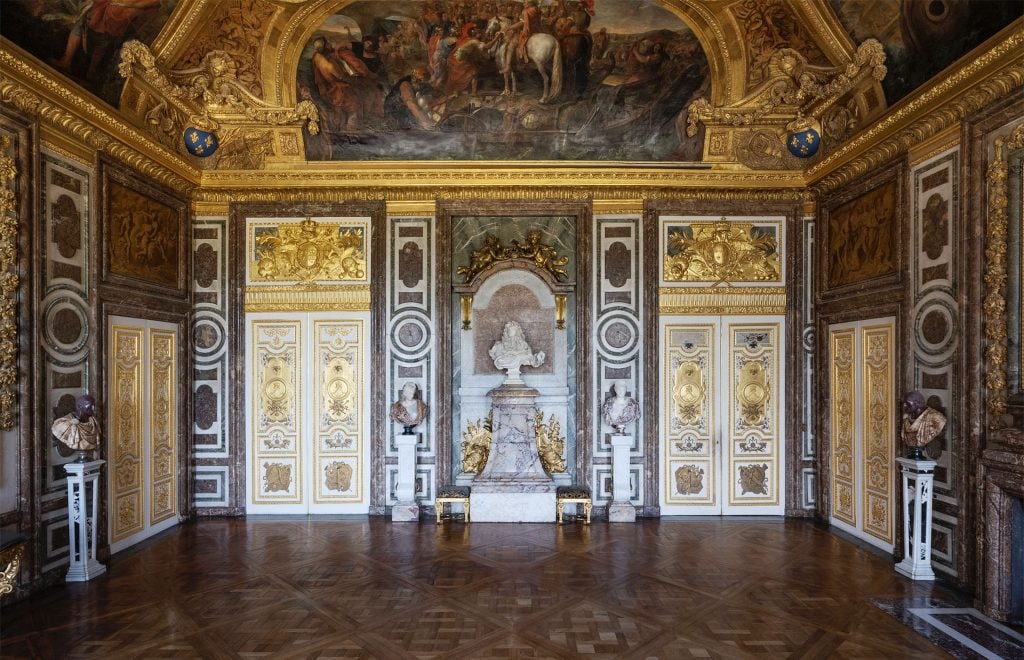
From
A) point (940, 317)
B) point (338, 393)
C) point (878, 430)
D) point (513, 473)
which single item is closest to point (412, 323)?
point (338, 393)

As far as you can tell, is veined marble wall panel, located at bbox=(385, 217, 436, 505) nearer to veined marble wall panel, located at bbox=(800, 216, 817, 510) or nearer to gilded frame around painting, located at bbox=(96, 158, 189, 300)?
gilded frame around painting, located at bbox=(96, 158, 189, 300)

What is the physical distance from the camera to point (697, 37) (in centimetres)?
877

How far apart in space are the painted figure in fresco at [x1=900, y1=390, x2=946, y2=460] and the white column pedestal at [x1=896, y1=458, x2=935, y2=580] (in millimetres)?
157

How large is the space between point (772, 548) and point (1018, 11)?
660 cm

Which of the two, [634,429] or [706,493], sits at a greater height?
[634,429]

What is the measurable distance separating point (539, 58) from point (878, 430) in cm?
734

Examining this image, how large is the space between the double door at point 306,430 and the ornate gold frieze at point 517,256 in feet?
8.03

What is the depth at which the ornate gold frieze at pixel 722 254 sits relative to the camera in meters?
9.55

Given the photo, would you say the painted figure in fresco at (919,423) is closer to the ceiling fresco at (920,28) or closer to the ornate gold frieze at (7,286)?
the ceiling fresco at (920,28)

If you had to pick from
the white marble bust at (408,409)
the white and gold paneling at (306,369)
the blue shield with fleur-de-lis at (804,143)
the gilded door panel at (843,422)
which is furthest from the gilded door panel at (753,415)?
the white and gold paneling at (306,369)

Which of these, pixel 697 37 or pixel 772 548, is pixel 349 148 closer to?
pixel 697 37

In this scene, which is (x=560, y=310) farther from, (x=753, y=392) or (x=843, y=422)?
(x=843, y=422)

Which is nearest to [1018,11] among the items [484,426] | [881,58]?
[881,58]

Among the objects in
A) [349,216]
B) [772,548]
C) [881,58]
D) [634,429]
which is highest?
[881,58]
